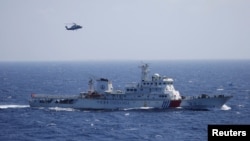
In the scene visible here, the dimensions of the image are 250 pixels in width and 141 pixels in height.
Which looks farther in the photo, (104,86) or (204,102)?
(104,86)

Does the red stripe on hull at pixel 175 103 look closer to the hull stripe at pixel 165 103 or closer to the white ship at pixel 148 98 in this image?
the white ship at pixel 148 98

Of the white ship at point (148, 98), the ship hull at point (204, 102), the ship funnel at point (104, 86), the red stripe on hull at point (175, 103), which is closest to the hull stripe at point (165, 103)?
the white ship at point (148, 98)

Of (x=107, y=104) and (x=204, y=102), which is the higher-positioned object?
(x=204, y=102)

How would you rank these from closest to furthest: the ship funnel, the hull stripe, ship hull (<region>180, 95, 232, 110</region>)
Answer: the hull stripe, ship hull (<region>180, 95, 232, 110</region>), the ship funnel

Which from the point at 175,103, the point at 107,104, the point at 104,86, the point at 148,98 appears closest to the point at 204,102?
the point at 175,103

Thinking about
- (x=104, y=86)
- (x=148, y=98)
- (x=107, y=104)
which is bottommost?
(x=107, y=104)

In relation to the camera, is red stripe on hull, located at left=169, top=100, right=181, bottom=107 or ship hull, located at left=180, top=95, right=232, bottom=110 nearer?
red stripe on hull, located at left=169, top=100, right=181, bottom=107

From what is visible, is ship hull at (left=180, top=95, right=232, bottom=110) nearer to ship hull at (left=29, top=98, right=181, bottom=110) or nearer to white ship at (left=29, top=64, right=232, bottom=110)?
white ship at (left=29, top=64, right=232, bottom=110)

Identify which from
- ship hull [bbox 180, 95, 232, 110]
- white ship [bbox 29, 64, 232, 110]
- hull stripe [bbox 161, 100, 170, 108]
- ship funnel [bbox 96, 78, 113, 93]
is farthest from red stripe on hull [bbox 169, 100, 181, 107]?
ship funnel [bbox 96, 78, 113, 93]

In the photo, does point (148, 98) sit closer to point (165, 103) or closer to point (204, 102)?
point (165, 103)

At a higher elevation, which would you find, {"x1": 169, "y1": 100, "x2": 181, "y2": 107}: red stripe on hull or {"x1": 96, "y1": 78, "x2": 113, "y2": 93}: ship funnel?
{"x1": 96, "y1": 78, "x2": 113, "y2": 93}: ship funnel

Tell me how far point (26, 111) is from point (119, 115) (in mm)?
17403

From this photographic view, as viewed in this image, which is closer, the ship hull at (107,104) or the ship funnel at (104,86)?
the ship hull at (107,104)

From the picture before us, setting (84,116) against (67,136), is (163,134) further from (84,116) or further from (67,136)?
(84,116)
